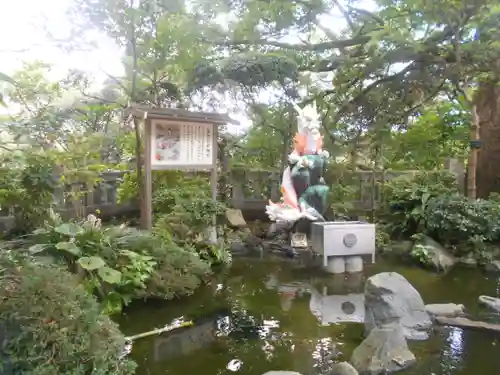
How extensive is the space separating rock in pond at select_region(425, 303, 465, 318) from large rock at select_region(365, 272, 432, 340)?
504 mm

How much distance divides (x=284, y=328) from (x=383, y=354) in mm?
1478

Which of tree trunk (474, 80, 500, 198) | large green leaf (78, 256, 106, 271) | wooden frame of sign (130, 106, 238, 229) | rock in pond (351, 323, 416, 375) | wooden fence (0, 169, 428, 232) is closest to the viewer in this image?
rock in pond (351, 323, 416, 375)

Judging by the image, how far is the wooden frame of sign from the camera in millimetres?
8312

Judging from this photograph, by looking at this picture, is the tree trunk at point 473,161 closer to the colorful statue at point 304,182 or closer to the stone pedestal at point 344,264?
the colorful statue at point 304,182

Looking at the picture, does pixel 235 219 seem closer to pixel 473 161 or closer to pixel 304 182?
pixel 304 182

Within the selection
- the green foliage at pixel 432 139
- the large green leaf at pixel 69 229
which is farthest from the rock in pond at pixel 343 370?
the green foliage at pixel 432 139

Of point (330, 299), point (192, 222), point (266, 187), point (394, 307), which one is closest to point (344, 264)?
point (330, 299)

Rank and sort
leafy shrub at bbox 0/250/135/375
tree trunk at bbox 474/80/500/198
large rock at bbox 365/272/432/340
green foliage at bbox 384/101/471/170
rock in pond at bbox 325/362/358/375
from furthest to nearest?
green foliage at bbox 384/101/471/170 < tree trunk at bbox 474/80/500/198 < large rock at bbox 365/272/432/340 < rock in pond at bbox 325/362/358/375 < leafy shrub at bbox 0/250/135/375

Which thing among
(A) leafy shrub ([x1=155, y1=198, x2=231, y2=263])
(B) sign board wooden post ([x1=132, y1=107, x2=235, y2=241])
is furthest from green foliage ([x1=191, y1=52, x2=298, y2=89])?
(A) leafy shrub ([x1=155, y1=198, x2=231, y2=263])

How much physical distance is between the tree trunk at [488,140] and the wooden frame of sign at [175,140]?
Result: 7366 millimetres

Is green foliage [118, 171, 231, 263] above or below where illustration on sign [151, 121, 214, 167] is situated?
below

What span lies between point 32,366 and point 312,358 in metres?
2.76

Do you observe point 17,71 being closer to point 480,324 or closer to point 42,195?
point 42,195

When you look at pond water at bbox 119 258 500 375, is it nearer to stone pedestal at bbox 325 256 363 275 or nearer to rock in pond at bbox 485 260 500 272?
stone pedestal at bbox 325 256 363 275
